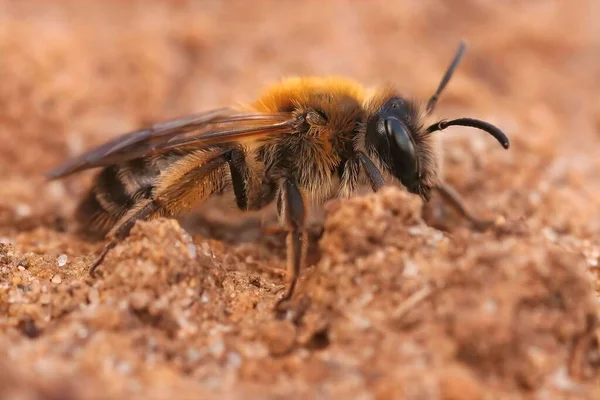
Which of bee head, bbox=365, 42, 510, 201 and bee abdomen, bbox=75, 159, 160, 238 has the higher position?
bee head, bbox=365, 42, 510, 201

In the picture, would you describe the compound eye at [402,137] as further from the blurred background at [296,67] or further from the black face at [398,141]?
the blurred background at [296,67]

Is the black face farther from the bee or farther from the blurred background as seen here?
the blurred background

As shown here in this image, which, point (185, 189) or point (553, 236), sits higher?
point (185, 189)

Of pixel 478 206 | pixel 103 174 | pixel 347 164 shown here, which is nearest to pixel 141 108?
pixel 103 174

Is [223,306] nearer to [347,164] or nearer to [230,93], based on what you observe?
[347,164]

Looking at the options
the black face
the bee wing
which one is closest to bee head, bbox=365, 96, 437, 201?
the black face

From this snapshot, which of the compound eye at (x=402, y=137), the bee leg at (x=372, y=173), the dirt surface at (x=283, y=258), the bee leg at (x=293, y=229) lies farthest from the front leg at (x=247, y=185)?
the compound eye at (x=402, y=137)
